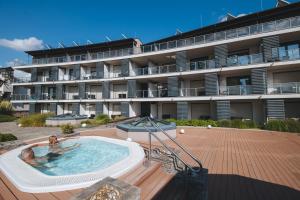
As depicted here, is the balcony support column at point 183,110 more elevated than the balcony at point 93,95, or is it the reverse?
the balcony at point 93,95

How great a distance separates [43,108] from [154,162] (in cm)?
3566

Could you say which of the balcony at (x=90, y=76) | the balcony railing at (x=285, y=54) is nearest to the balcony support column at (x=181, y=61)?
the balcony railing at (x=285, y=54)

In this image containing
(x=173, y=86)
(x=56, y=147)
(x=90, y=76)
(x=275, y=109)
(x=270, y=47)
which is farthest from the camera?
(x=90, y=76)

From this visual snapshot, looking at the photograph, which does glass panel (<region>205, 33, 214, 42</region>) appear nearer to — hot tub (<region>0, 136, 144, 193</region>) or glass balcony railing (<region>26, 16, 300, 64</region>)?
glass balcony railing (<region>26, 16, 300, 64</region>)

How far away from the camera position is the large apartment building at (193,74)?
1834 cm

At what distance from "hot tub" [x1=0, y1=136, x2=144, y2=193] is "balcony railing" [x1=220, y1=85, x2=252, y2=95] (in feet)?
51.0

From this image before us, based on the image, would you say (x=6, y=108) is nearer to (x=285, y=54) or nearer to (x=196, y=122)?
(x=196, y=122)

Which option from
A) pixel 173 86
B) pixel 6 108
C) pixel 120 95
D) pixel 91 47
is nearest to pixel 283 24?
pixel 173 86

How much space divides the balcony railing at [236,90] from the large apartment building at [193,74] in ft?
0.35

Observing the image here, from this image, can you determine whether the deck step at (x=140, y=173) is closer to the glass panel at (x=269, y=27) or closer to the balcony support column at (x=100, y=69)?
the glass panel at (x=269, y=27)

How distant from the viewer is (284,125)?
1568cm

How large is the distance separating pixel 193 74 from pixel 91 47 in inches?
841

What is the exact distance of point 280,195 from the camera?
16.1ft

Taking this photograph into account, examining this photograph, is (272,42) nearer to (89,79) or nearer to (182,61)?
(182,61)
